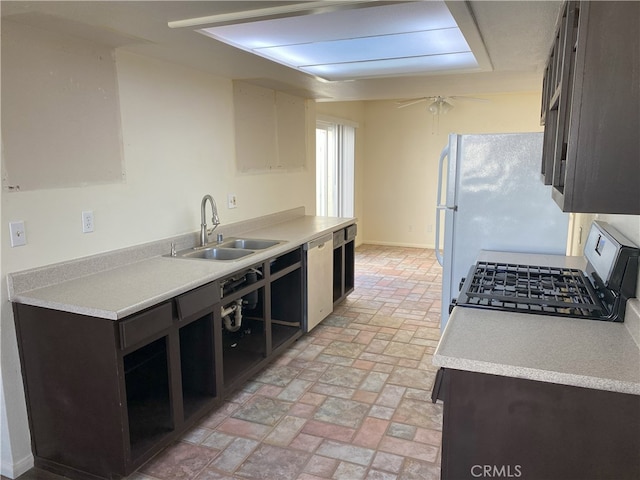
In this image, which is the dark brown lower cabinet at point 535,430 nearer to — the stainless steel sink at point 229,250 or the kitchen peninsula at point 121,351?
the kitchen peninsula at point 121,351

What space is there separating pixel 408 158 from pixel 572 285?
5.69 metres

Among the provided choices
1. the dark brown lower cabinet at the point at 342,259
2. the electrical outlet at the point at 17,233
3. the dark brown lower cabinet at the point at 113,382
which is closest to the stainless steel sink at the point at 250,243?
the dark brown lower cabinet at the point at 113,382

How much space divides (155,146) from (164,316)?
129 centimetres

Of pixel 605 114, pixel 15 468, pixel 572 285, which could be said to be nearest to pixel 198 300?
pixel 15 468

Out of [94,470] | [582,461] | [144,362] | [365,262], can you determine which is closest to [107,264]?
[144,362]

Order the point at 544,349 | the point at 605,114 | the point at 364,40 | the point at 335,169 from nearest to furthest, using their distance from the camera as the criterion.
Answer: the point at 605,114, the point at 544,349, the point at 364,40, the point at 335,169

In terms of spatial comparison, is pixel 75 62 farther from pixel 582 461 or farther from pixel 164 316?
pixel 582 461

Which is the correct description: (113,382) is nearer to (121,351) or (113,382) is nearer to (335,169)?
(121,351)

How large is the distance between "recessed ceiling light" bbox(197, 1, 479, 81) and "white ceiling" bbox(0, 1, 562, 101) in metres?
0.12

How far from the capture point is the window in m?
6.86

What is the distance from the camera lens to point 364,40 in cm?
258

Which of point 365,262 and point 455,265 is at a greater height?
point 455,265

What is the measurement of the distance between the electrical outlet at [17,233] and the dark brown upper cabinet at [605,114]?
229cm

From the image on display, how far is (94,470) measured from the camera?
2.16m
